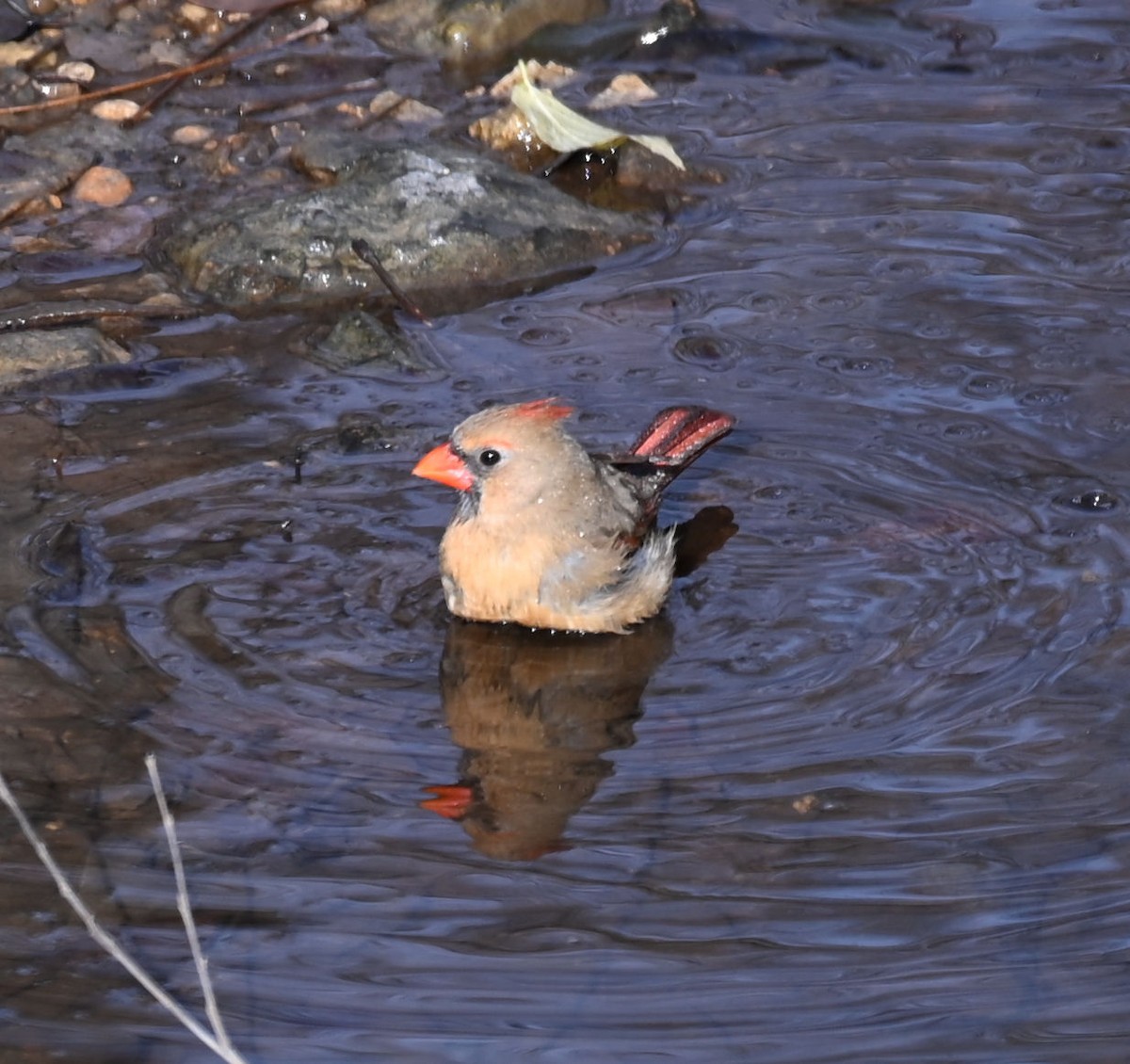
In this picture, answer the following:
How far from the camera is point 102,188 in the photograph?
26.3 feet

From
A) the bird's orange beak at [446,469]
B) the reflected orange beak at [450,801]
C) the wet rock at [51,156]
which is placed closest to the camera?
the reflected orange beak at [450,801]

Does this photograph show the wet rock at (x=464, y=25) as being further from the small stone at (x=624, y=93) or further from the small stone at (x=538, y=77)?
the small stone at (x=624, y=93)

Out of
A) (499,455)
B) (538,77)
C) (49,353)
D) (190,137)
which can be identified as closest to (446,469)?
(499,455)

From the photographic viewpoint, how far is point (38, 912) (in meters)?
4.19

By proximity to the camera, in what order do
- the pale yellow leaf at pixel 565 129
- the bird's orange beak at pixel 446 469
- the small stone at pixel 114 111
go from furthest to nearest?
the small stone at pixel 114 111
the pale yellow leaf at pixel 565 129
the bird's orange beak at pixel 446 469

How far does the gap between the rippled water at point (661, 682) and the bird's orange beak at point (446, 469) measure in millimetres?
303

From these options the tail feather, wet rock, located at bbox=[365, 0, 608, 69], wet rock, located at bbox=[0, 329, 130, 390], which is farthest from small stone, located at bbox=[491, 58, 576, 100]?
the tail feather

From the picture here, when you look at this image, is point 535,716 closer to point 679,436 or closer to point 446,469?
point 446,469

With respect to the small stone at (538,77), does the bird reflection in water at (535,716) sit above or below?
below

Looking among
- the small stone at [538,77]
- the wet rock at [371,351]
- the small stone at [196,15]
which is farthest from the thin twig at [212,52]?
the wet rock at [371,351]

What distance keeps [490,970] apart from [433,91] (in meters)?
5.80

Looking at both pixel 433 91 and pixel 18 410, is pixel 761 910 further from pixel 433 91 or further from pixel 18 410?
pixel 433 91

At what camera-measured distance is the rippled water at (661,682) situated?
399cm

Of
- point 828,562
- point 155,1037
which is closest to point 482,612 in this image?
point 828,562
